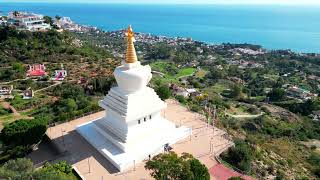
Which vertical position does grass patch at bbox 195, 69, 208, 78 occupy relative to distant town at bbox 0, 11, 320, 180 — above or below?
below

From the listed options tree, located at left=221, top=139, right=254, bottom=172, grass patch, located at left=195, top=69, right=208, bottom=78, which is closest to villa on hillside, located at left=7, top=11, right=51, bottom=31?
grass patch, located at left=195, top=69, right=208, bottom=78

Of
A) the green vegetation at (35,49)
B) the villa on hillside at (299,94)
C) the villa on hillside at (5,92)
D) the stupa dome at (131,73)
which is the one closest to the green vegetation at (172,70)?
the villa on hillside at (299,94)

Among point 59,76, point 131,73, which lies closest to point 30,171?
point 131,73

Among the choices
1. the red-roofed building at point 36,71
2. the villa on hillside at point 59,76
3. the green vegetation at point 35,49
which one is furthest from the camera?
the green vegetation at point 35,49

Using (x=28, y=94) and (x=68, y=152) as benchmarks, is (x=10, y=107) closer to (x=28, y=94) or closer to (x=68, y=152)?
(x=28, y=94)

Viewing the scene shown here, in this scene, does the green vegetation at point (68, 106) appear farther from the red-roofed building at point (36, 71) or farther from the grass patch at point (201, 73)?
the grass patch at point (201, 73)

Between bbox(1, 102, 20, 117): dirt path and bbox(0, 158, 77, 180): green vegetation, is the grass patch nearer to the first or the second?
bbox(1, 102, 20, 117): dirt path

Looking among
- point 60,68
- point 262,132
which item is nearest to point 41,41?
point 60,68
